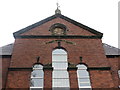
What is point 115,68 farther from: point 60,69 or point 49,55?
point 49,55

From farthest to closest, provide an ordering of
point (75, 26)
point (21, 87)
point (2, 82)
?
point (75, 26), point (2, 82), point (21, 87)

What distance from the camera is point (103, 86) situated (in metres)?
15.3

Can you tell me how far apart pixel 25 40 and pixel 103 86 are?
6902 millimetres

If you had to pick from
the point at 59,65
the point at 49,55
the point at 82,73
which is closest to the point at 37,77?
the point at 59,65

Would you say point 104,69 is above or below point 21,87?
above

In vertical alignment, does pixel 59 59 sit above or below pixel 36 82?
above

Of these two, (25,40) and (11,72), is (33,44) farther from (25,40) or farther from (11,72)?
(11,72)

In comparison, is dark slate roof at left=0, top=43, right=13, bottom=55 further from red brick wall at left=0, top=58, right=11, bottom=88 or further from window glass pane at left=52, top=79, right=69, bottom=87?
window glass pane at left=52, top=79, right=69, bottom=87

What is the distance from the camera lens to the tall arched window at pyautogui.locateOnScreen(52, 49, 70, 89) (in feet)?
51.3

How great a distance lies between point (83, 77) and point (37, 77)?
3141mm

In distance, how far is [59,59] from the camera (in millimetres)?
17172

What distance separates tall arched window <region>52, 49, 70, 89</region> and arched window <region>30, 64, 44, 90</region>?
818mm

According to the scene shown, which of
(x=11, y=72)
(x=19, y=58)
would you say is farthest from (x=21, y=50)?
(x=11, y=72)

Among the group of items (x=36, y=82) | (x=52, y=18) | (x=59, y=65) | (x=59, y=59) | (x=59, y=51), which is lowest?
(x=36, y=82)
